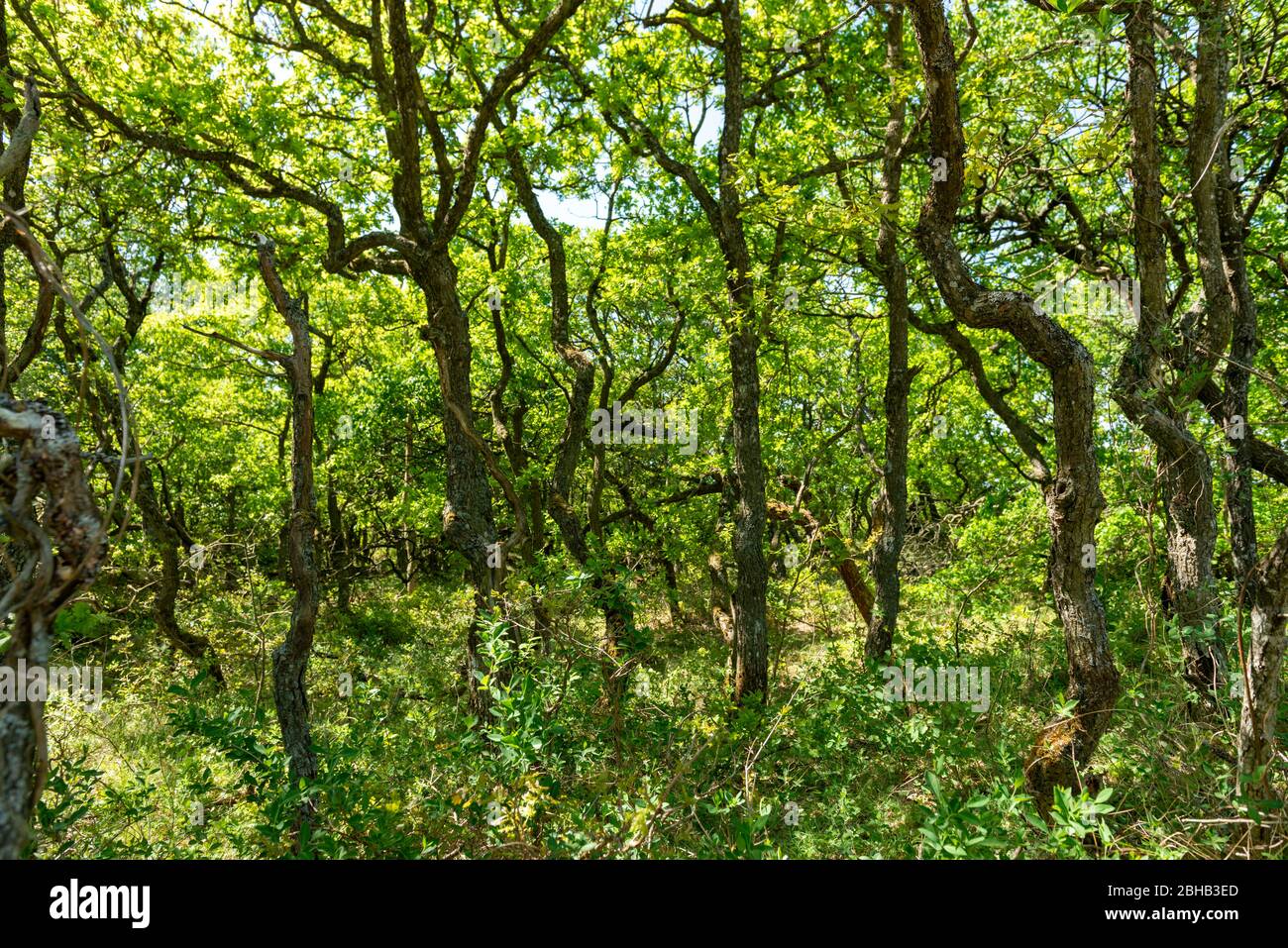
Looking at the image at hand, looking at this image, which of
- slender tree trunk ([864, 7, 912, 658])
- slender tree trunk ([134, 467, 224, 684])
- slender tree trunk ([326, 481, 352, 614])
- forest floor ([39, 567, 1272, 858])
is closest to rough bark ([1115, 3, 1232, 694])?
forest floor ([39, 567, 1272, 858])

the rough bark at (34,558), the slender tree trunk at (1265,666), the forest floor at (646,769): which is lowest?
the forest floor at (646,769)

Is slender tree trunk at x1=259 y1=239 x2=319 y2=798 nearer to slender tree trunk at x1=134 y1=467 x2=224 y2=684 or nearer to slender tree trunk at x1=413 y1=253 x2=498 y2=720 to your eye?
slender tree trunk at x1=413 y1=253 x2=498 y2=720

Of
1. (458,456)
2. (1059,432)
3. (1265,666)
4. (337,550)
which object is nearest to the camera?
(1265,666)

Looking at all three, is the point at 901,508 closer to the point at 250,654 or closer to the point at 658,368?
the point at 658,368

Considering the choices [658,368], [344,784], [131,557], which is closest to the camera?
[344,784]

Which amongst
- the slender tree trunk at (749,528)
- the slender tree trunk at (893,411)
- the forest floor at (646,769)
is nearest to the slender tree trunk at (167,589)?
the forest floor at (646,769)

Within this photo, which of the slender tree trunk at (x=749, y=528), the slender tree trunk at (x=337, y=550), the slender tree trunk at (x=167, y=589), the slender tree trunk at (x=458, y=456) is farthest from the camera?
the slender tree trunk at (x=337, y=550)

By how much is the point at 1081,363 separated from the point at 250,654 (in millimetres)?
9481

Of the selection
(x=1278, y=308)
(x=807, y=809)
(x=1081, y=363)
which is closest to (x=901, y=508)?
(x=807, y=809)

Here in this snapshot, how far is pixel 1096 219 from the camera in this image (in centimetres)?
945

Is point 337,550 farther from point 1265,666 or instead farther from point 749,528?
point 1265,666

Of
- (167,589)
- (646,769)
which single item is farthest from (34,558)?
(167,589)

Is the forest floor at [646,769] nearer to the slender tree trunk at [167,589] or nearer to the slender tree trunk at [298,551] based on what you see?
A: the slender tree trunk at [298,551]
